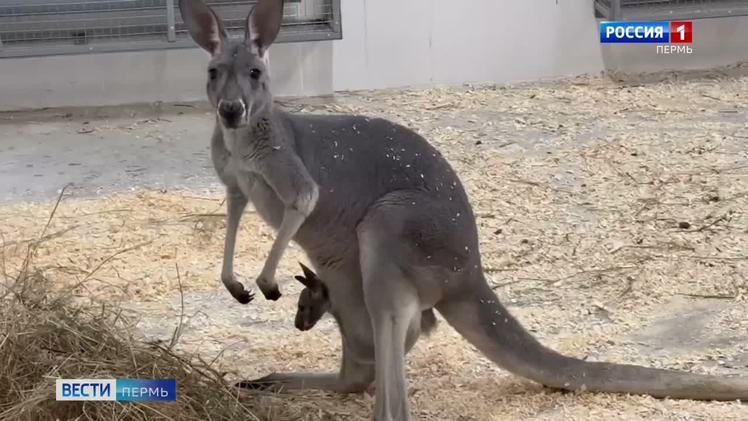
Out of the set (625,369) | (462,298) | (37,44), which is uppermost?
(37,44)

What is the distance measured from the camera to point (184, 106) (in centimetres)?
695

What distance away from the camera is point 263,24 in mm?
3201

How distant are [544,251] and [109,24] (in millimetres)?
3333

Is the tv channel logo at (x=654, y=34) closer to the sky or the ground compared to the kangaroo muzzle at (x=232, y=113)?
closer to the ground

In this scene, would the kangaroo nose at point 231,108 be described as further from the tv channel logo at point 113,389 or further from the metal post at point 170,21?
the metal post at point 170,21

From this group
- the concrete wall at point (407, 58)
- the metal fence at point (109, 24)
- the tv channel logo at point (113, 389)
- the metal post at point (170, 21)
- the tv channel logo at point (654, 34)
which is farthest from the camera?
the tv channel logo at point (654, 34)

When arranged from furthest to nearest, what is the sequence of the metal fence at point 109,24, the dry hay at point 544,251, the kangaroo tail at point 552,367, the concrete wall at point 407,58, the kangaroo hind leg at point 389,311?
the concrete wall at point 407,58 → the metal fence at point 109,24 → the dry hay at point 544,251 → the kangaroo tail at point 552,367 → the kangaroo hind leg at point 389,311

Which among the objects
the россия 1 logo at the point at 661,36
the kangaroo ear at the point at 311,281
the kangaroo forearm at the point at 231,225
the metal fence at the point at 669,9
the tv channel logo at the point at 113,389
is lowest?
the tv channel logo at the point at 113,389

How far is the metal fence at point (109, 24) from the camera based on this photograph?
6656 mm

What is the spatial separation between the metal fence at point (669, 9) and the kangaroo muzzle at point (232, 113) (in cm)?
439

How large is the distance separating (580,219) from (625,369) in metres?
1.60

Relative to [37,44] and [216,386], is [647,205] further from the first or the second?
[37,44]

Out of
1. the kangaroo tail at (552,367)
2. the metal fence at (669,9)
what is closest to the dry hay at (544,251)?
the kangaroo tail at (552,367)

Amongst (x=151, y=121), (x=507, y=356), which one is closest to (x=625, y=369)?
(x=507, y=356)
